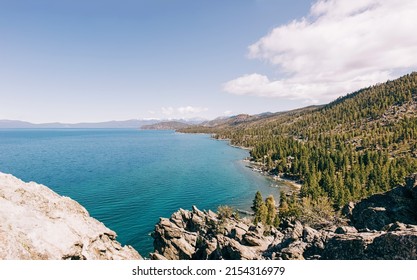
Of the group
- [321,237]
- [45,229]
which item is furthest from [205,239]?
[45,229]

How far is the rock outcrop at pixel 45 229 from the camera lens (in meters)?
19.8

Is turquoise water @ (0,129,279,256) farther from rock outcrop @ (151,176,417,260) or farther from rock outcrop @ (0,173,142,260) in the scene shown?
rock outcrop @ (0,173,142,260)

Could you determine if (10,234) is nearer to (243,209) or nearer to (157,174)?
(243,209)

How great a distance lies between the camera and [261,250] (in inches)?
1695

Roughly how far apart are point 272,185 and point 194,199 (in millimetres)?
44164

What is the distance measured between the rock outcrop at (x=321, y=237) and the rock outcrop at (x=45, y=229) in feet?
61.5

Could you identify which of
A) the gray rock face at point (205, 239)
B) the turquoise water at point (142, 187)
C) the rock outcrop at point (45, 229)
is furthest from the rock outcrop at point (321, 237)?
the rock outcrop at point (45, 229)

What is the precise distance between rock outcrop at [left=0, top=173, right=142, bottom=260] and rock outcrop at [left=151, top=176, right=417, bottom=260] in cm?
1874

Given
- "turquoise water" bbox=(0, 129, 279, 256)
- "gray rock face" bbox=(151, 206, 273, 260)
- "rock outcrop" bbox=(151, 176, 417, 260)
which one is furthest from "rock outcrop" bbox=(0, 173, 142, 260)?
"turquoise water" bbox=(0, 129, 279, 256)

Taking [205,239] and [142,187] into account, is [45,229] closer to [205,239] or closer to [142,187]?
[205,239]

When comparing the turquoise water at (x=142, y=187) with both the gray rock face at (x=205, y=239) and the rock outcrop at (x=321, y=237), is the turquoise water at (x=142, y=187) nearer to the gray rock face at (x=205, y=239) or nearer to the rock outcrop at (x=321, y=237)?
the gray rock face at (x=205, y=239)

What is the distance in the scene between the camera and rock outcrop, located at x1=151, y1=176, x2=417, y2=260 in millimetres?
21125

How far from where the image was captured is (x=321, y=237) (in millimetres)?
28953
